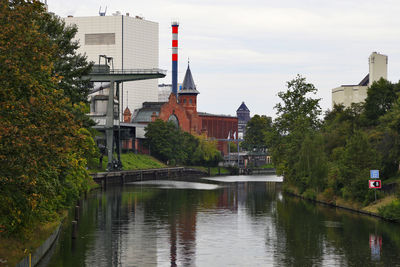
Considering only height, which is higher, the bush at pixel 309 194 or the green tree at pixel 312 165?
the green tree at pixel 312 165

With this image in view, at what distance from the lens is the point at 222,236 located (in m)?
48.9

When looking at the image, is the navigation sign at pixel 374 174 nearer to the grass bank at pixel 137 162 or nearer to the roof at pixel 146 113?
the grass bank at pixel 137 162

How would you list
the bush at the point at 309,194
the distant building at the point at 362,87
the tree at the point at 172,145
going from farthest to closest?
1. the tree at the point at 172,145
2. the distant building at the point at 362,87
3. the bush at the point at 309,194

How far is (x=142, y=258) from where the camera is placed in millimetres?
38750

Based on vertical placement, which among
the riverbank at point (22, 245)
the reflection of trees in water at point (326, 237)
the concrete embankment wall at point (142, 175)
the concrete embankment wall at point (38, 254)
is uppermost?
the concrete embankment wall at point (142, 175)

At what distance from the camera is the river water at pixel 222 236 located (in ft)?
127

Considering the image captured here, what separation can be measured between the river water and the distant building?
5752 centimetres

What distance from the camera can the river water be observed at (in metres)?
38.7

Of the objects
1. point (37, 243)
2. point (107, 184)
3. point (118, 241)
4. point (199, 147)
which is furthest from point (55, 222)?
point (199, 147)

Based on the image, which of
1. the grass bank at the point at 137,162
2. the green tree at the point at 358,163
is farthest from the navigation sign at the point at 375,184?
the grass bank at the point at 137,162

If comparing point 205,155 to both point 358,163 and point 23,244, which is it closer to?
point 358,163

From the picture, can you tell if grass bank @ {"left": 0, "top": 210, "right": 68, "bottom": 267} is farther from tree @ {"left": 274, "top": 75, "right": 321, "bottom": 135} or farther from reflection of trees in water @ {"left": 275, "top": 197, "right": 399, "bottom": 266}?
tree @ {"left": 274, "top": 75, "right": 321, "bottom": 135}

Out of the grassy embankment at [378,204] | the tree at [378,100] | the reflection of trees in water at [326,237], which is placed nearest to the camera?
the reflection of trees in water at [326,237]

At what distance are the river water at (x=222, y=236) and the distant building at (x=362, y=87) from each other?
57521 mm
